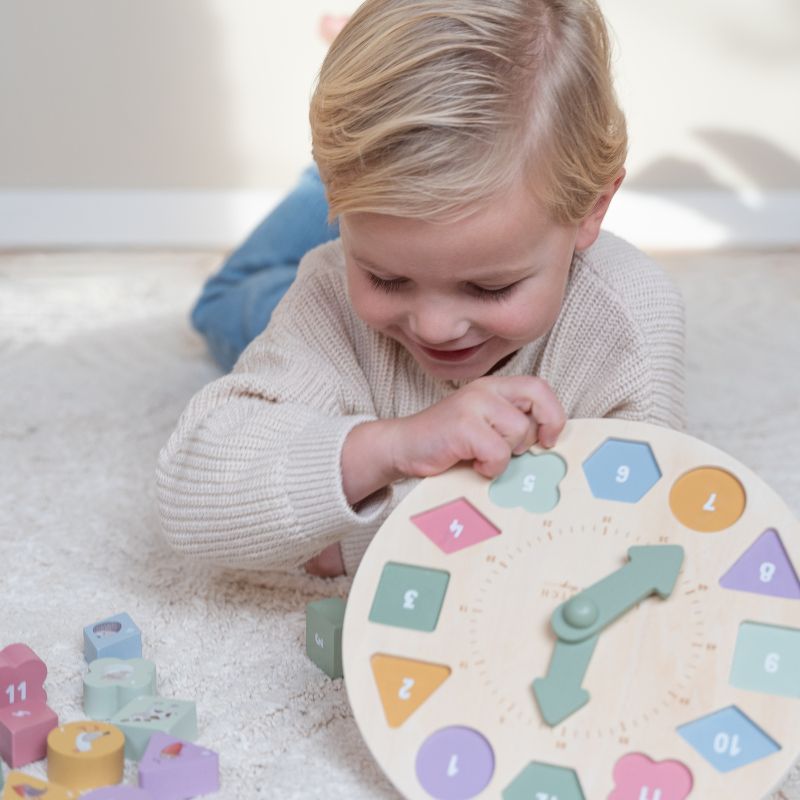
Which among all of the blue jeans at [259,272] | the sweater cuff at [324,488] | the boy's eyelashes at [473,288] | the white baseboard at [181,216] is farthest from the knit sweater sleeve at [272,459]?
the white baseboard at [181,216]

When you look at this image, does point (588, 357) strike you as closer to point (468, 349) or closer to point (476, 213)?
point (468, 349)

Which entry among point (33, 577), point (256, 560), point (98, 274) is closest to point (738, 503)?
point (256, 560)

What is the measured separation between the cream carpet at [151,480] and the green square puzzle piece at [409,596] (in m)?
0.10

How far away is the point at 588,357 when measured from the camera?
99cm

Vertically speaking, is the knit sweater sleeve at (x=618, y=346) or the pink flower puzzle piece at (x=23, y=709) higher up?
the knit sweater sleeve at (x=618, y=346)

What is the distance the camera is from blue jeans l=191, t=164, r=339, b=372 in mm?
1448

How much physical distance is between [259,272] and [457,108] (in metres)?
0.78

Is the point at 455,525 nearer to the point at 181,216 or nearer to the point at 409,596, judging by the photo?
the point at 409,596

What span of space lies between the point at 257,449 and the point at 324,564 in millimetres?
170

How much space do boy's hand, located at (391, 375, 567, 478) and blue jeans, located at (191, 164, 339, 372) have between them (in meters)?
0.62

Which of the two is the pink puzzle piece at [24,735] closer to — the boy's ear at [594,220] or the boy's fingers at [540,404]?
the boy's fingers at [540,404]

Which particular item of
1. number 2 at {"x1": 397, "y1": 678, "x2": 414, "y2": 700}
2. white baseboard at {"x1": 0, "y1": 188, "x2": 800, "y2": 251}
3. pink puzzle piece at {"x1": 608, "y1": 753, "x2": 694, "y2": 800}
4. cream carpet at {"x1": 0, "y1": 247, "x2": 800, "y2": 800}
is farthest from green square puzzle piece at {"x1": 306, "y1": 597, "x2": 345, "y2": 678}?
white baseboard at {"x1": 0, "y1": 188, "x2": 800, "y2": 251}

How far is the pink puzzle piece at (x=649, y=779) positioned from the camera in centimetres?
66

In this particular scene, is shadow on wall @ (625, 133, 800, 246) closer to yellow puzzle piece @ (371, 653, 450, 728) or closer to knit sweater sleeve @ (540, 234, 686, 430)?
knit sweater sleeve @ (540, 234, 686, 430)
